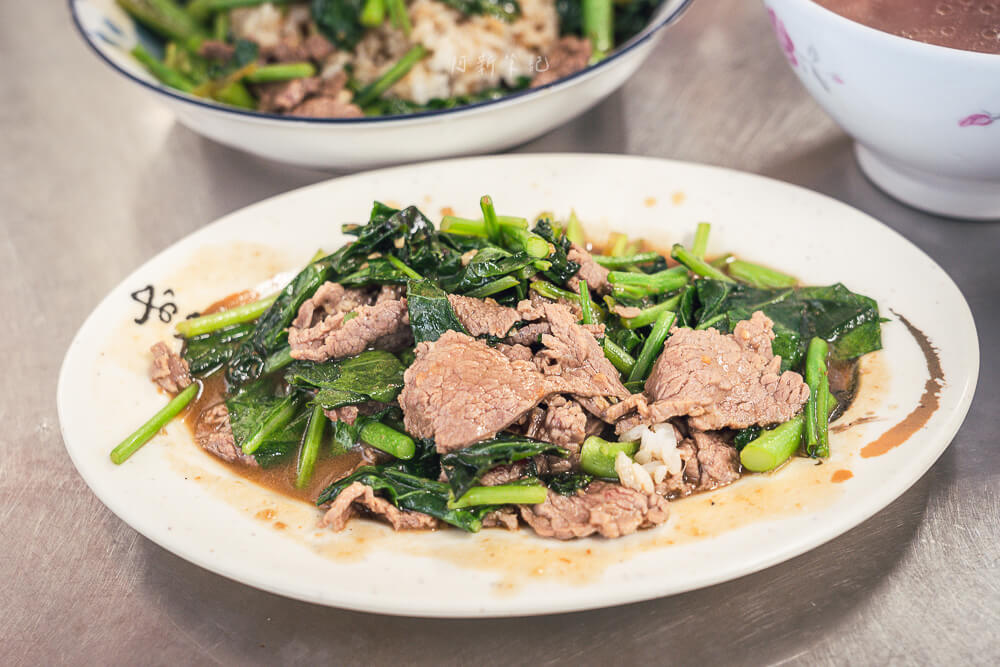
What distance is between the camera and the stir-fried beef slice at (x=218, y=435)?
90.6 inches

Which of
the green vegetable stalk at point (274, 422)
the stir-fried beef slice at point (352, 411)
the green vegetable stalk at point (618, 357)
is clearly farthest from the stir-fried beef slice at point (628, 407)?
the green vegetable stalk at point (274, 422)

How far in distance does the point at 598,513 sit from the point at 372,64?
2.72m

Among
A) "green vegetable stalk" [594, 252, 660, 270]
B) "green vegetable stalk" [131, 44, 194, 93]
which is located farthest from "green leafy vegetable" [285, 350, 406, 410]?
"green vegetable stalk" [131, 44, 194, 93]

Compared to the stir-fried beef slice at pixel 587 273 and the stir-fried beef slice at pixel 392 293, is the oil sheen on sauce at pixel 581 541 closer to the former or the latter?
the stir-fried beef slice at pixel 392 293

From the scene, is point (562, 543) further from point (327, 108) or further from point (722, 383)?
point (327, 108)

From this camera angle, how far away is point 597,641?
1976 millimetres

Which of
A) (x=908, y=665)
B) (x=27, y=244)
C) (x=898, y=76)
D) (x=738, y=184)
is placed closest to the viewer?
(x=908, y=665)

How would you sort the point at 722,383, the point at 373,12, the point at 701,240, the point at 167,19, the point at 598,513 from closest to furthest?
the point at 598,513 → the point at 722,383 → the point at 701,240 → the point at 373,12 → the point at 167,19

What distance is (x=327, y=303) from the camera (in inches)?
98.4

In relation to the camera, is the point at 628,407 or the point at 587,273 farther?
the point at 587,273

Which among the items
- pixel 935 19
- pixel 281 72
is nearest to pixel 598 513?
pixel 935 19

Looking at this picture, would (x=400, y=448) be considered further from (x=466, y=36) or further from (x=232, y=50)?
(x=232, y=50)

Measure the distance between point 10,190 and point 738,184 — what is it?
344 cm

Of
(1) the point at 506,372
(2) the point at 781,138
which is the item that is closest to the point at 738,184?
(2) the point at 781,138
